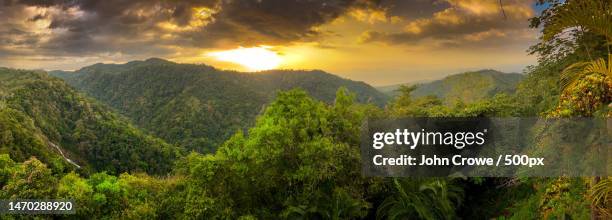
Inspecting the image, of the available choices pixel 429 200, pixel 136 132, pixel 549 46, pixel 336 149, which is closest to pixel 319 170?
pixel 336 149

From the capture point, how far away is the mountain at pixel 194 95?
3036 inches

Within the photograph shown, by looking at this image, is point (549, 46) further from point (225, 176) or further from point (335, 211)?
point (225, 176)

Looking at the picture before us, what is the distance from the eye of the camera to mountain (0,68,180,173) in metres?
54.5

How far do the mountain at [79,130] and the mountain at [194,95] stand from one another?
366 inches

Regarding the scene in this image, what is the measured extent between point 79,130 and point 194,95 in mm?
39101

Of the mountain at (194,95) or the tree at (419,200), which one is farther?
the mountain at (194,95)

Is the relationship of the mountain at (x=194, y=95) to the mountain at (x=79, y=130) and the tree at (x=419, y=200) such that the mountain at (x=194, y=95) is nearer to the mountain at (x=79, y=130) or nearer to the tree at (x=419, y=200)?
the mountain at (x=79, y=130)

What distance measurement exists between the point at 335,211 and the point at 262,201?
178cm
